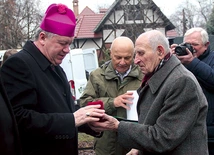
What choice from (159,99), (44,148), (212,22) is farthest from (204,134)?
(212,22)

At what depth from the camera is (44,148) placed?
7.64 feet

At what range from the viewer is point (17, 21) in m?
28.6

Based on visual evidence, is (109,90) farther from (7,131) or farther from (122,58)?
(7,131)

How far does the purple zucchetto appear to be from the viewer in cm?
242

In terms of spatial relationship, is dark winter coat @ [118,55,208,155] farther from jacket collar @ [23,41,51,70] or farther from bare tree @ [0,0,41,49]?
bare tree @ [0,0,41,49]

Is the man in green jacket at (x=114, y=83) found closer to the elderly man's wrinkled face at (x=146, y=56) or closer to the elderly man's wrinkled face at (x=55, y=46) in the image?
the elderly man's wrinkled face at (x=146, y=56)

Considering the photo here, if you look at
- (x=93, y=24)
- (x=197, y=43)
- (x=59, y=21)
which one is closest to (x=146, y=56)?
(x=59, y=21)

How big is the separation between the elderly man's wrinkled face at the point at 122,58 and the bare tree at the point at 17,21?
80.9 feet

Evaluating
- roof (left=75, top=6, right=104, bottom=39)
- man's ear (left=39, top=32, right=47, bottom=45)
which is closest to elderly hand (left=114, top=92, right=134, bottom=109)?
man's ear (left=39, top=32, right=47, bottom=45)

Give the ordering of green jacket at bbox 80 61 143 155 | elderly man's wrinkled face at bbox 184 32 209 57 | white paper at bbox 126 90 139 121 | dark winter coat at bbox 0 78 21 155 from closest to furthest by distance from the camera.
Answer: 1. dark winter coat at bbox 0 78 21 155
2. white paper at bbox 126 90 139 121
3. green jacket at bbox 80 61 143 155
4. elderly man's wrinkled face at bbox 184 32 209 57

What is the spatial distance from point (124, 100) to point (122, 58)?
0.48 meters

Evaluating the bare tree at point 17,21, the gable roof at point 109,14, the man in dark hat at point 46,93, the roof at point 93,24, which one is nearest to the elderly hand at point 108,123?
the man in dark hat at point 46,93

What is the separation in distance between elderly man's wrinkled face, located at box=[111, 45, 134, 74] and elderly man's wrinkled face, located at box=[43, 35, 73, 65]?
3.44ft

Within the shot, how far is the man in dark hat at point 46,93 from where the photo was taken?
86.1 inches
